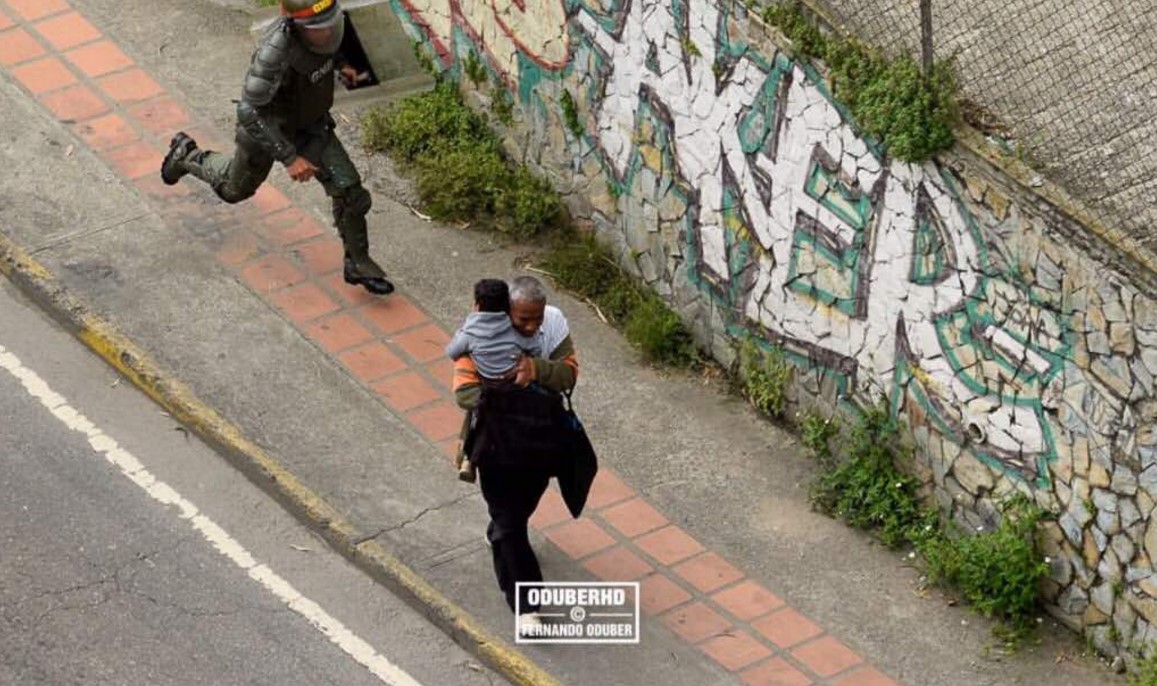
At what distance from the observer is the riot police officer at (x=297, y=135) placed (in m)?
12.8

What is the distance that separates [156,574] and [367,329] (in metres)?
2.20

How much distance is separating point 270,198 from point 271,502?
2.64 m

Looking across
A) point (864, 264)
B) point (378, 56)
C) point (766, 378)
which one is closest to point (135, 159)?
point (378, 56)

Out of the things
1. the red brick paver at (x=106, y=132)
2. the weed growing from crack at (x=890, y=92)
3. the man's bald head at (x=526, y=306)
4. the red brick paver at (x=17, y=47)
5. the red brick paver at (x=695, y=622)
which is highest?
the weed growing from crack at (x=890, y=92)

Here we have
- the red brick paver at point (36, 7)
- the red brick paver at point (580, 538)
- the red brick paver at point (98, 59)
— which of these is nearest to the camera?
the red brick paver at point (580, 538)

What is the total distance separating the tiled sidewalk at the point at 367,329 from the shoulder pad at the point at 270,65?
50.1 inches

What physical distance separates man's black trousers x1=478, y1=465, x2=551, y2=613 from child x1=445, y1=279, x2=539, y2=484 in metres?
0.45

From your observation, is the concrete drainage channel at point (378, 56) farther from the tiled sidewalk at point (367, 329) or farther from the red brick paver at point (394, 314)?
the red brick paver at point (394, 314)

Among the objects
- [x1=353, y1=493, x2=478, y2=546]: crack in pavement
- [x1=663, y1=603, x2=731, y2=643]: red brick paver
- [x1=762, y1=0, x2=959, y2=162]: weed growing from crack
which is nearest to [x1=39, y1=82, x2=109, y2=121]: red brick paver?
[x1=353, y1=493, x2=478, y2=546]: crack in pavement

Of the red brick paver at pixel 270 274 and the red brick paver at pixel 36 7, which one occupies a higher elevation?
the red brick paver at pixel 270 274

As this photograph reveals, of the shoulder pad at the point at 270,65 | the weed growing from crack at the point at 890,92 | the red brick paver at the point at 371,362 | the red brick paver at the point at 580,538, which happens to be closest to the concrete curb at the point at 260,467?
the red brick paver at the point at 580,538

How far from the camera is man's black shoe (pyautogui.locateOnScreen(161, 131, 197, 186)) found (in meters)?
14.0

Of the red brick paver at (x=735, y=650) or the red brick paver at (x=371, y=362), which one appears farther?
the red brick paver at (x=371, y=362)

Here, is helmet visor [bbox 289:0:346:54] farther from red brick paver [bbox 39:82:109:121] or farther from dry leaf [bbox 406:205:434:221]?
red brick paver [bbox 39:82:109:121]
